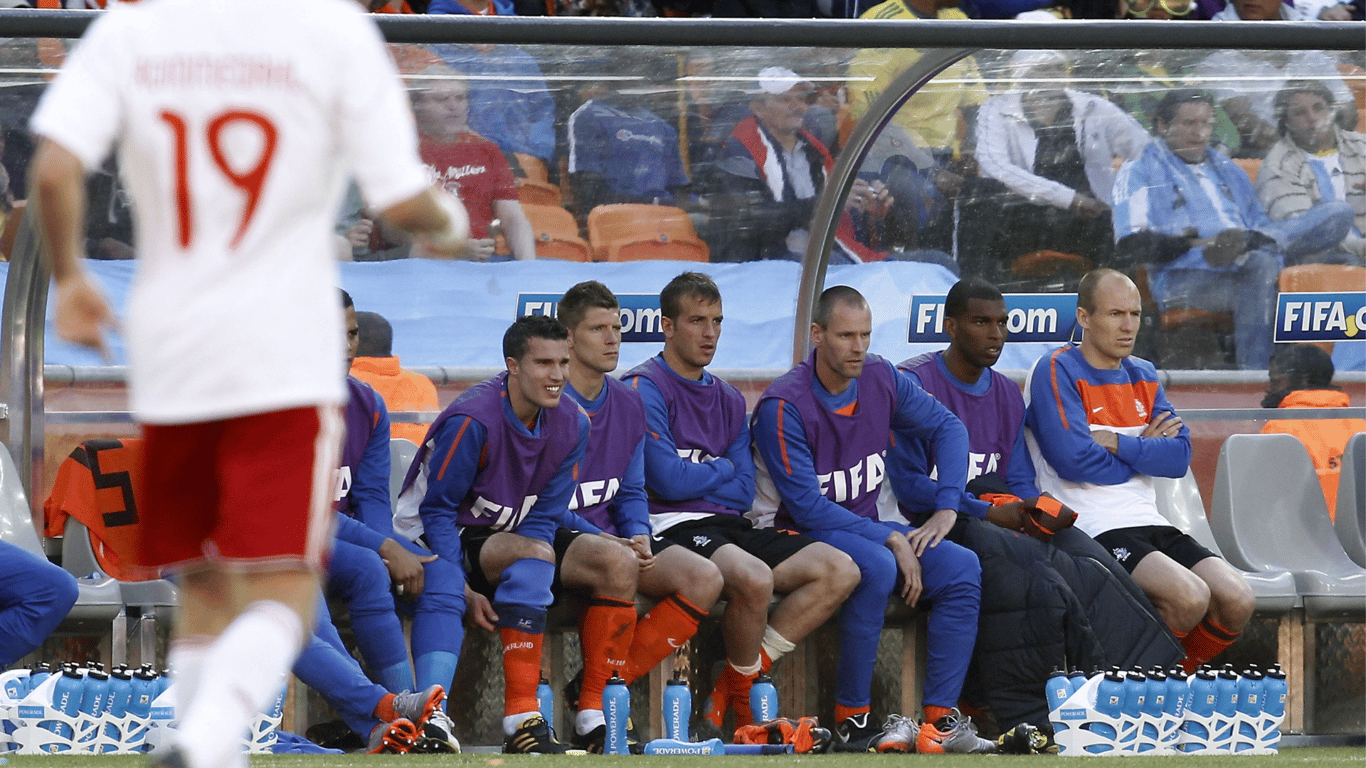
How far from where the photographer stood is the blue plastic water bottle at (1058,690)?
5.13 meters

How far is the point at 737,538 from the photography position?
5.67 meters

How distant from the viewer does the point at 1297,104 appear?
769 cm

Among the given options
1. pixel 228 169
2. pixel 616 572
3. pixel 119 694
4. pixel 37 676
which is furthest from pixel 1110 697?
pixel 228 169

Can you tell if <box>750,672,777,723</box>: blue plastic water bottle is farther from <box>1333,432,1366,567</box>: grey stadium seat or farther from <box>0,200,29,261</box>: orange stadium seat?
<box>0,200,29,261</box>: orange stadium seat

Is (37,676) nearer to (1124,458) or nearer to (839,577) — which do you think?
(839,577)

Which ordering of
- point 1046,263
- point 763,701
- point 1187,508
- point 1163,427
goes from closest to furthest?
point 763,701 → point 1163,427 → point 1187,508 → point 1046,263

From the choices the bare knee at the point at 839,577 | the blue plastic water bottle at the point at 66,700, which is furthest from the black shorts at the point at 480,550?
the blue plastic water bottle at the point at 66,700

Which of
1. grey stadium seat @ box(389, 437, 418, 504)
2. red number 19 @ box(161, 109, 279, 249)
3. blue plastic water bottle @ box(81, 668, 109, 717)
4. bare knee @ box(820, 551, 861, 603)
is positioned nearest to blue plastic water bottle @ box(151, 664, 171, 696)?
blue plastic water bottle @ box(81, 668, 109, 717)

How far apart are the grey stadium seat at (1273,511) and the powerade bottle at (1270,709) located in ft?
3.32

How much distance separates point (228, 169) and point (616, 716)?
125 inches

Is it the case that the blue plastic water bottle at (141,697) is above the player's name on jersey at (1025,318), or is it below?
below

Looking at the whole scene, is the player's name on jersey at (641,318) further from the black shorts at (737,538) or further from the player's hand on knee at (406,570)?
the player's hand on knee at (406,570)

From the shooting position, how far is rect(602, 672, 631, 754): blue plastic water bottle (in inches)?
206

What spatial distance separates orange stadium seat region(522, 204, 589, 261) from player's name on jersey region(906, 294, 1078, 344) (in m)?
1.36
